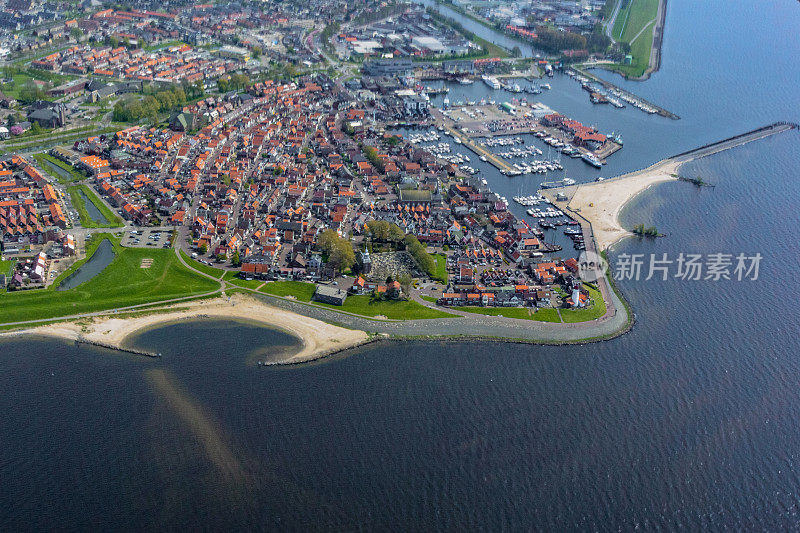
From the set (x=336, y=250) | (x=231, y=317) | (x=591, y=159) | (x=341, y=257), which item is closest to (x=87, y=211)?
(x=231, y=317)

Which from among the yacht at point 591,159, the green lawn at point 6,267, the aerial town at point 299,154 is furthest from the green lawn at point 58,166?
the yacht at point 591,159

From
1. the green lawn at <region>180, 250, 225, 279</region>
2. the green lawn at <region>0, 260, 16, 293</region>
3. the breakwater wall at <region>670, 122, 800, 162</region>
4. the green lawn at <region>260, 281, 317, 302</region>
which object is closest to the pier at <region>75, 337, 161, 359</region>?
the green lawn at <region>260, 281, 317, 302</region>

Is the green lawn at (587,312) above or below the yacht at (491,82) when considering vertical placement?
below

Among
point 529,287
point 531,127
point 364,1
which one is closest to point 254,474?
point 529,287

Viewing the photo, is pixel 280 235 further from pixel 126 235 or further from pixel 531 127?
pixel 531 127

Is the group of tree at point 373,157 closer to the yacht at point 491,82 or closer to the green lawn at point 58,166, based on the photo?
the green lawn at point 58,166

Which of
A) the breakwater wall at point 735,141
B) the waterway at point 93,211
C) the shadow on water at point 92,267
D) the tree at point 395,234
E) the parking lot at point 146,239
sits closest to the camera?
the shadow on water at point 92,267

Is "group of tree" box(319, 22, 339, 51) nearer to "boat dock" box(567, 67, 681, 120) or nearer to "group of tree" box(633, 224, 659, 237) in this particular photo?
"boat dock" box(567, 67, 681, 120)
